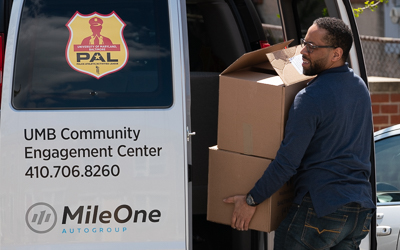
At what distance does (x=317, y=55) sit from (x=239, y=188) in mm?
788

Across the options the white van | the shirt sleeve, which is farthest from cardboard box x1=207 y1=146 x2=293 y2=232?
the white van

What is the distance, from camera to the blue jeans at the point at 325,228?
2.44 metres

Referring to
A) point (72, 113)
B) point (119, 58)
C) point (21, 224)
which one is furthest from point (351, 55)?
point (21, 224)

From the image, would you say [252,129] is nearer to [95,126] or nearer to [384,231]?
[95,126]

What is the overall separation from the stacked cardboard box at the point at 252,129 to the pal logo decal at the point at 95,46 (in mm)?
589

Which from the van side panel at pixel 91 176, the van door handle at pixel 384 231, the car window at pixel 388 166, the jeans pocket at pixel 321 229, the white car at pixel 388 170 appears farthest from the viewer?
the car window at pixel 388 166

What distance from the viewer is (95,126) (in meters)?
2.36

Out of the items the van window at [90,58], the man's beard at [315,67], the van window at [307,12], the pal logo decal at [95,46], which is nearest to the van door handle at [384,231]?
the man's beard at [315,67]

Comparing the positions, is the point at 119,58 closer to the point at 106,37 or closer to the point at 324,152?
the point at 106,37

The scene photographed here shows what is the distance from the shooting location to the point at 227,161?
2.67 m

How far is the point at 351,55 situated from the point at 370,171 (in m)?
0.71

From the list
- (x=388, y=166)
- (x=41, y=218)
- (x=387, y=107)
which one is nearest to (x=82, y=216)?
(x=41, y=218)

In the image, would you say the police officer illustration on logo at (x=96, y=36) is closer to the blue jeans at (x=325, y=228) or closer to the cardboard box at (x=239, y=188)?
the cardboard box at (x=239, y=188)

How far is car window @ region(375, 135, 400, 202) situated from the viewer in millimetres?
3547
